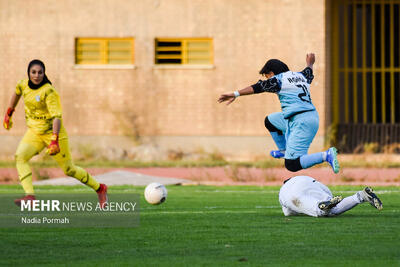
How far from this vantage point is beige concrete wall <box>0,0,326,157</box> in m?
27.0

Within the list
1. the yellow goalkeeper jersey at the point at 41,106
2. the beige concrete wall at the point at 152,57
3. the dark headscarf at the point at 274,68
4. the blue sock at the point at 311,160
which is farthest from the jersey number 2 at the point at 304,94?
the beige concrete wall at the point at 152,57

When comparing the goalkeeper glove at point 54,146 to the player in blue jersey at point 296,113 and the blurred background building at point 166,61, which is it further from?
the blurred background building at point 166,61

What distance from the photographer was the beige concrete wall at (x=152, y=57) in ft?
88.7

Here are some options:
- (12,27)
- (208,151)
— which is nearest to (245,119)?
(208,151)

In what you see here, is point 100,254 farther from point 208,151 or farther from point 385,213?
point 208,151

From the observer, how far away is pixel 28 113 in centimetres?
1255

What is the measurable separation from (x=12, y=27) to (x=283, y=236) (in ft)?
64.9

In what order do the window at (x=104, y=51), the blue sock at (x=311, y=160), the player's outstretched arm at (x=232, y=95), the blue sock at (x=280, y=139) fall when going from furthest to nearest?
the window at (x=104, y=51)
the blue sock at (x=280, y=139)
the blue sock at (x=311, y=160)
the player's outstretched arm at (x=232, y=95)

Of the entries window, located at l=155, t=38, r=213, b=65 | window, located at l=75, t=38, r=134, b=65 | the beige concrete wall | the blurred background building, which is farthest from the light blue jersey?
window, located at l=75, t=38, r=134, b=65

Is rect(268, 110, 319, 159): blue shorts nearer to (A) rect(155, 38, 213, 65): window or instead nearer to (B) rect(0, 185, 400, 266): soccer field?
(B) rect(0, 185, 400, 266): soccer field

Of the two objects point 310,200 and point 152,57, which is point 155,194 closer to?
point 310,200

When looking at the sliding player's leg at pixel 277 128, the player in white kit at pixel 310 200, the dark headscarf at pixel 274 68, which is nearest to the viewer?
the player in white kit at pixel 310 200

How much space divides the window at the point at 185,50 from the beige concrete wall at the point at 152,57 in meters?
0.22

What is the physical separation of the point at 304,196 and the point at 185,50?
16952mm
